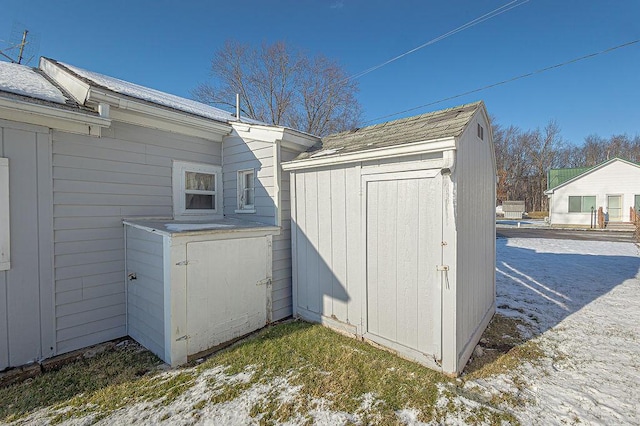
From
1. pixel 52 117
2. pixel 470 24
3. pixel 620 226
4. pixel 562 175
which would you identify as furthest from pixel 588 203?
pixel 52 117

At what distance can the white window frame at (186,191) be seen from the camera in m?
4.47

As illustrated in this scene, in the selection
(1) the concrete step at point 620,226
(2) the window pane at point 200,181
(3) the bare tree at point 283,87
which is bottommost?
(1) the concrete step at point 620,226

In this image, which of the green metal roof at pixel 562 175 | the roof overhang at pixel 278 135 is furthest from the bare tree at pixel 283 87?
the green metal roof at pixel 562 175

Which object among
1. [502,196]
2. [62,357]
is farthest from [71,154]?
[502,196]

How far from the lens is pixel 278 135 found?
4289 mm

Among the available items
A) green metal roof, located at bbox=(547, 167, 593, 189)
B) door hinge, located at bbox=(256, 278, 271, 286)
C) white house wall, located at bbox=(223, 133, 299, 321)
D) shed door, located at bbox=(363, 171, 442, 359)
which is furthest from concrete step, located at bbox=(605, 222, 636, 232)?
door hinge, located at bbox=(256, 278, 271, 286)

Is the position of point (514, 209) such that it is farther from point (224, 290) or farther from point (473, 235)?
point (224, 290)

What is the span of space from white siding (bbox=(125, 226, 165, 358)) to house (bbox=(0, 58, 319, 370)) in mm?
127

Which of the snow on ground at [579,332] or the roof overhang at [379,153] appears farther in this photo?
the roof overhang at [379,153]

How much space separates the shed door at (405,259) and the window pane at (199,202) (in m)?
2.90

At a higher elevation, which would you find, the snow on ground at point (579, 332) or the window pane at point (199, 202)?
the window pane at point (199, 202)

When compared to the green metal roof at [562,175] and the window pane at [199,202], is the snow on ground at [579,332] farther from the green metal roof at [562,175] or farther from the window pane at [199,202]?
the green metal roof at [562,175]

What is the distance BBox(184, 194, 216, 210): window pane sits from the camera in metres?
4.68

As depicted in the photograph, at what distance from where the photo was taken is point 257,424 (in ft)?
7.51
